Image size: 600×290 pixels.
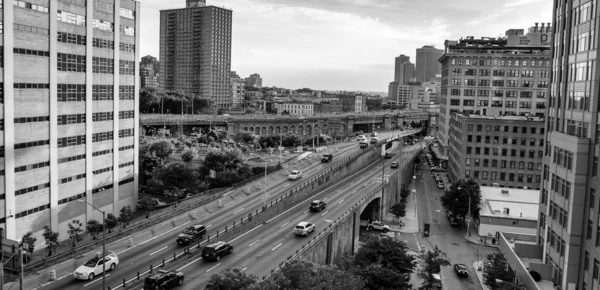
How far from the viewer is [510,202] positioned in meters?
87.5

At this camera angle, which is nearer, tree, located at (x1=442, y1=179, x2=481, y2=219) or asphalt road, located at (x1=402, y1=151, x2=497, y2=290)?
asphalt road, located at (x1=402, y1=151, x2=497, y2=290)

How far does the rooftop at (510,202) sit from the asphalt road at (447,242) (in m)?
5.54

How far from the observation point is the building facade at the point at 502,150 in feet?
330

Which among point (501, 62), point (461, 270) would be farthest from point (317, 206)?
point (501, 62)

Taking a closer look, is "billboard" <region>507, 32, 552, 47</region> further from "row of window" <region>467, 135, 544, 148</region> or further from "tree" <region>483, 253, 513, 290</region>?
"tree" <region>483, 253, 513, 290</region>

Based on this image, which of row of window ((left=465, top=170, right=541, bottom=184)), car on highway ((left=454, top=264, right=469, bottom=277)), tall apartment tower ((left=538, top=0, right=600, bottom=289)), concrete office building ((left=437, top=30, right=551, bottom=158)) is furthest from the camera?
concrete office building ((left=437, top=30, right=551, bottom=158))

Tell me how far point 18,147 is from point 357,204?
4405 cm

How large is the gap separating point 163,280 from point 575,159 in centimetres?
3287

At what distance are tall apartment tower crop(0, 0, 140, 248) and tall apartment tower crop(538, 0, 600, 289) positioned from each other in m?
52.6

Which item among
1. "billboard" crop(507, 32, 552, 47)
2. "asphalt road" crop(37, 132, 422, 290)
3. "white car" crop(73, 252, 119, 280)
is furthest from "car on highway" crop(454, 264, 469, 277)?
"billboard" crop(507, 32, 552, 47)

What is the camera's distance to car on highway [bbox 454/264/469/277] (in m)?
65.4

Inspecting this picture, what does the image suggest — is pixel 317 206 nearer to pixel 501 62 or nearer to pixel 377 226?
pixel 377 226

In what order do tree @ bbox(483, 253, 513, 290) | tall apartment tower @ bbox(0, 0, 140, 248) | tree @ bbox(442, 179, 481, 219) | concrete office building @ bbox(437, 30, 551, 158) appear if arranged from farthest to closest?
concrete office building @ bbox(437, 30, 551, 158) < tree @ bbox(442, 179, 481, 219) < tall apartment tower @ bbox(0, 0, 140, 248) < tree @ bbox(483, 253, 513, 290)

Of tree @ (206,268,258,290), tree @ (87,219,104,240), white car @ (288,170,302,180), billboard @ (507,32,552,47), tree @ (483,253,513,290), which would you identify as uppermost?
billboard @ (507,32,552,47)
